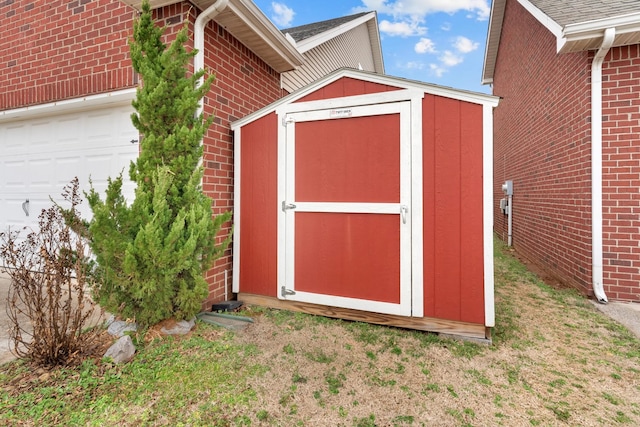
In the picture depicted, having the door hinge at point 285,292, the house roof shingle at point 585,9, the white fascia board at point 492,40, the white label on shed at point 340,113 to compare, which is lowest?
the door hinge at point 285,292

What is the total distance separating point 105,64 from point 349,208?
3.36m

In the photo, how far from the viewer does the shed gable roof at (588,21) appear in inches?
132

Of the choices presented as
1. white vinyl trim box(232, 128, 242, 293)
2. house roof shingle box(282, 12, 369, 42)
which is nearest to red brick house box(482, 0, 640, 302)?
house roof shingle box(282, 12, 369, 42)

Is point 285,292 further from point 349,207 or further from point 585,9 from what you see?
point 585,9

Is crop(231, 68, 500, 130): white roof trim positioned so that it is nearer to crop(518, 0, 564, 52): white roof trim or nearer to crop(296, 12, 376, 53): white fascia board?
crop(518, 0, 564, 52): white roof trim

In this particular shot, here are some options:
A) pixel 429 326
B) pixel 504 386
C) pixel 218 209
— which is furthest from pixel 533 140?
pixel 218 209

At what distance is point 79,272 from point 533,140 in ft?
23.5

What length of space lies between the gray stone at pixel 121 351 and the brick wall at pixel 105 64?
37.9 inches

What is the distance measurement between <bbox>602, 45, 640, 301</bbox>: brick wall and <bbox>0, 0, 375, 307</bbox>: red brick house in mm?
3965

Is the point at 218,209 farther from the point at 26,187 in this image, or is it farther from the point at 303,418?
the point at 26,187

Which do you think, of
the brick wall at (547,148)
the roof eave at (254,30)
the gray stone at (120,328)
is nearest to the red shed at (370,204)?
the roof eave at (254,30)

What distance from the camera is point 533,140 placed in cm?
598

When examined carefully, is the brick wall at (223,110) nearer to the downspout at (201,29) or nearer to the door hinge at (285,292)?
the downspout at (201,29)

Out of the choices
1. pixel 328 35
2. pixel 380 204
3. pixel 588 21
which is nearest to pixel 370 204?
pixel 380 204
